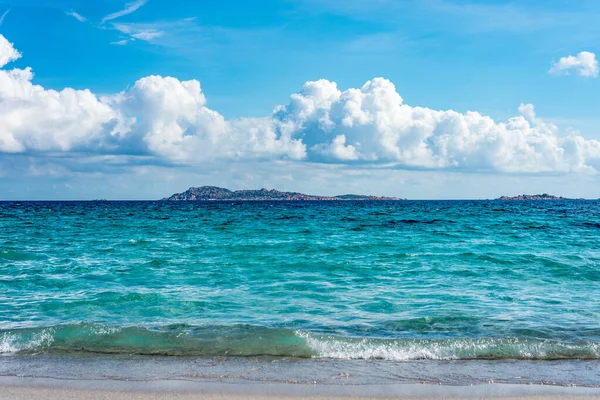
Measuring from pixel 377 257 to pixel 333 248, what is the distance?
337 centimetres

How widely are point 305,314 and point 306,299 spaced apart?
70.8 inches

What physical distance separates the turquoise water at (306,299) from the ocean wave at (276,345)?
37 mm

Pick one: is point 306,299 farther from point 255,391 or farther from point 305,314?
point 255,391

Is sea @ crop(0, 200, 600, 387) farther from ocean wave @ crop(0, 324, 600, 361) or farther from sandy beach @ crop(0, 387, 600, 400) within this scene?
sandy beach @ crop(0, 387, 600, 400)

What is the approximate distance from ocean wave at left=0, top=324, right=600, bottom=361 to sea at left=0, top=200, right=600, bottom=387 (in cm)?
4

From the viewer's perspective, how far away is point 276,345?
10.4m

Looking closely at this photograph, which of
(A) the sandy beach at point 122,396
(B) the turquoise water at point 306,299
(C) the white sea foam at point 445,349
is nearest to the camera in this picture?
(A) the sandy beach at point 122,396

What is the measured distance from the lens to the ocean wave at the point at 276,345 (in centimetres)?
988

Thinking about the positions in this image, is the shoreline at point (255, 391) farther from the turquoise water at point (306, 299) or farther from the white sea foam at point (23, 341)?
the white sea foam at point (23, 341)

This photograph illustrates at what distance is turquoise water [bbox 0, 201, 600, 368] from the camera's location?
10320mm

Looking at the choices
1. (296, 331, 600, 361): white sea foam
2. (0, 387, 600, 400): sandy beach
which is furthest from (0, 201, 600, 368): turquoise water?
(0, 387, 600, 400): sandy beach

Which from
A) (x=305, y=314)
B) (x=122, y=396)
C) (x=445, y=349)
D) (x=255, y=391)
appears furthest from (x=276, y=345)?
(x=122, y=396)

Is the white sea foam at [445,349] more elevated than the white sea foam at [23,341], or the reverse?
the white sea foam at [445,349]

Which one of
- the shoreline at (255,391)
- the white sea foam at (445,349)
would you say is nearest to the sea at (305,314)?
the white sea foam at (445,349)
